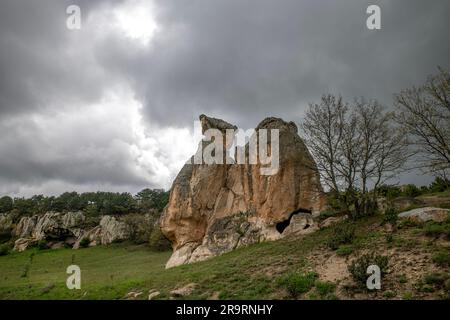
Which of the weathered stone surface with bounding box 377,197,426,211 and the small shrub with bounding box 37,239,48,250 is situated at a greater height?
the weathered stone surface with bounding box 377,197,426,211

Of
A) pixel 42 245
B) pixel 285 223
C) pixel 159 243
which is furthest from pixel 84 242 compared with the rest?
pixel 285 223

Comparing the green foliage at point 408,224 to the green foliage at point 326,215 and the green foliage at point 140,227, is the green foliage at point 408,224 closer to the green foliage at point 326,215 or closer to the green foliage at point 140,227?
the green foliage at point 326,215

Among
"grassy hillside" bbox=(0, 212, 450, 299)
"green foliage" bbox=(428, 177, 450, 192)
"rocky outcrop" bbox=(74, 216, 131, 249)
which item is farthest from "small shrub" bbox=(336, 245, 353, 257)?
"rocky outcrop" bbox=(74, 216, 131, 249)

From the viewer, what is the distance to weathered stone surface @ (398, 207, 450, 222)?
17.5 meters

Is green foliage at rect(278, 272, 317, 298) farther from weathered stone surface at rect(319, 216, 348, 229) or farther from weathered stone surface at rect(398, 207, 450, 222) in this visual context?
weathered stone surface at rect(319, 216, 348, 229)

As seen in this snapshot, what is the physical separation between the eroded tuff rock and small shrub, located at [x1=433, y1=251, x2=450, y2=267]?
1273 cm

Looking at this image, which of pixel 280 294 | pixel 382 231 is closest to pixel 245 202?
pixel 382 231

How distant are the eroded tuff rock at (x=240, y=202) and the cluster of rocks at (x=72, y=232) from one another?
35.4 m

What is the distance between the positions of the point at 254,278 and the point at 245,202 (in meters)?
16.4

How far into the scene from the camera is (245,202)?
3206cm

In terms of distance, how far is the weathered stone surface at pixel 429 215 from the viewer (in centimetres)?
1747
